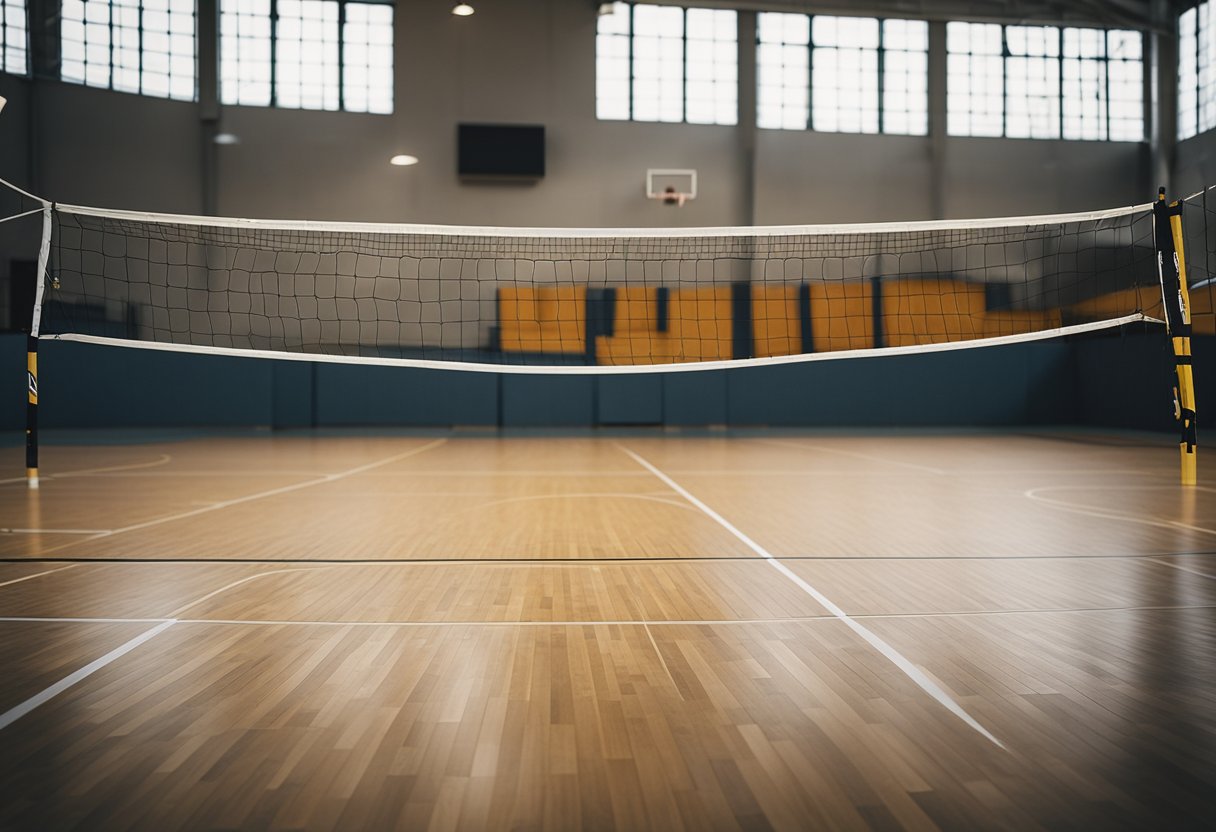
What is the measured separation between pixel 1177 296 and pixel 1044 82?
42.5 ft

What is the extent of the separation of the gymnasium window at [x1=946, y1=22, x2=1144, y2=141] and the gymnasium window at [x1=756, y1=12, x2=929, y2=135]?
2.25ft

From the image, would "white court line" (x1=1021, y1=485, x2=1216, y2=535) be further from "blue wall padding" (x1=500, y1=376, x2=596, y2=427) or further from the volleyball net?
"blue wall padding" (x1=500, y1=376, x2=596, y2=427)

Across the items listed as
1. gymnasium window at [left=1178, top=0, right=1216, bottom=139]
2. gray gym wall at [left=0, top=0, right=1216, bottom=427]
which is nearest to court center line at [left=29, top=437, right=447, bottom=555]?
gray gym wall at [left=0, top=0, right=1216, bottom=427]

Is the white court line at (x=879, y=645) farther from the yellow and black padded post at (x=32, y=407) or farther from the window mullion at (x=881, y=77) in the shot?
the window mullion at (x=881, y=77)

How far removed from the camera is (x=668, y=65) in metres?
15.8

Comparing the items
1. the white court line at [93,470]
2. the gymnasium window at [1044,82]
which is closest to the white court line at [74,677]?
the white court line at [93,470]

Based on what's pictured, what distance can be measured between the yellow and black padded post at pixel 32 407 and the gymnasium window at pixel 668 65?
448 inches

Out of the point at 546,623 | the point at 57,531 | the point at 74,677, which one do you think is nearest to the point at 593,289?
the point at 57,531

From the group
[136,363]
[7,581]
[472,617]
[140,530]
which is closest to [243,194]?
[136,363]

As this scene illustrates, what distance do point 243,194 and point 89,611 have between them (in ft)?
44.7

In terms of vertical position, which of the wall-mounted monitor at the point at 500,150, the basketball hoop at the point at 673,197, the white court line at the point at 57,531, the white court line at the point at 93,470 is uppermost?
the wall-mounted monitor at the point at 500,150

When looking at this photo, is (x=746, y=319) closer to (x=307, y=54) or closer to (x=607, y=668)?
(x=307, y=54)

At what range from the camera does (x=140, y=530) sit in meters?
4.49

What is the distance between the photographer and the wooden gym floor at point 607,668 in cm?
156
